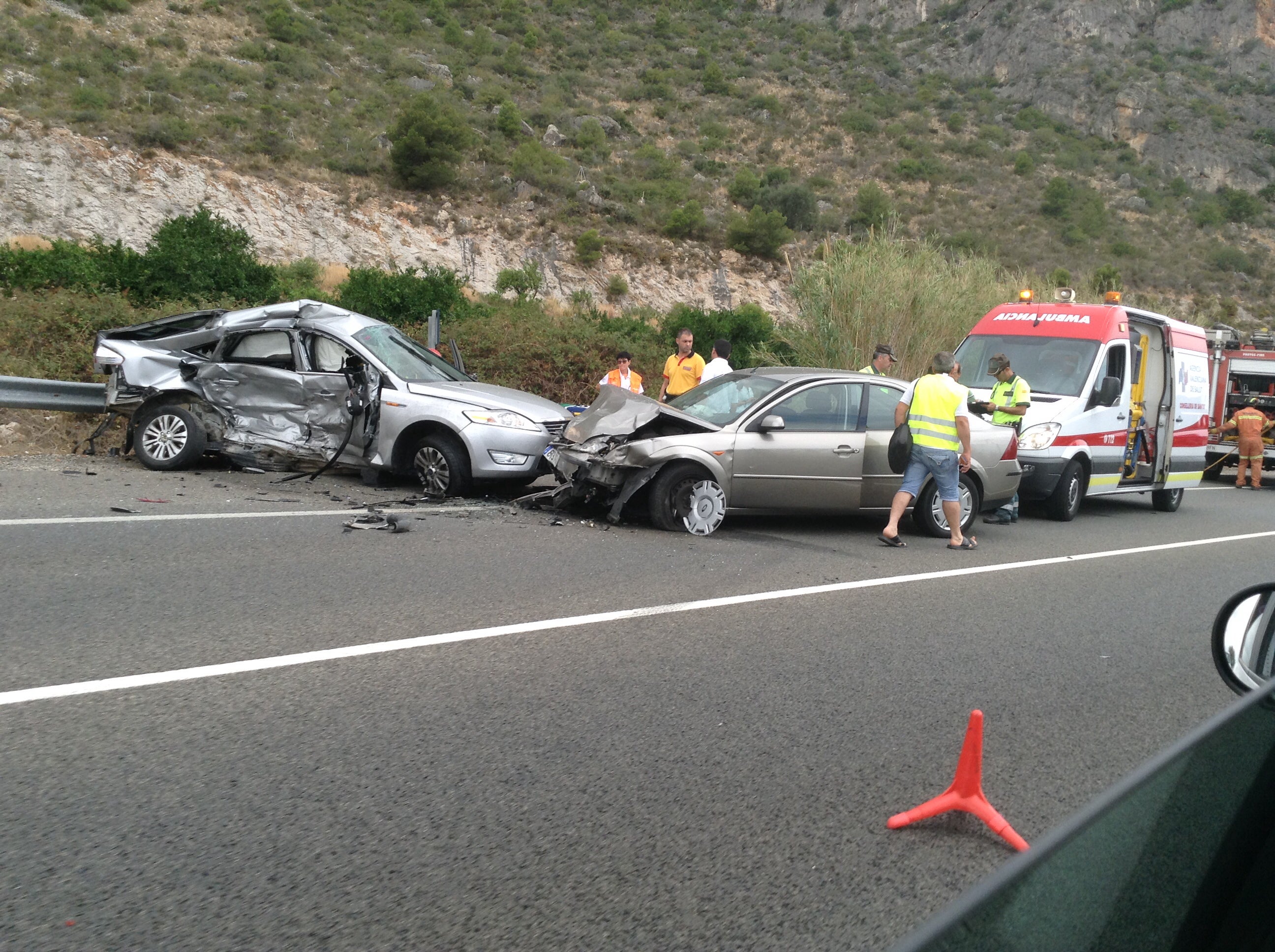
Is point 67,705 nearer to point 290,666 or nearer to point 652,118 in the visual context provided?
point 290,666

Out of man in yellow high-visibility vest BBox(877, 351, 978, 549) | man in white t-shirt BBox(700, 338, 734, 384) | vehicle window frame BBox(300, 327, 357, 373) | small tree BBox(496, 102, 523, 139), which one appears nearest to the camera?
man in yellow high-visibility vest BBox(877, 351, 978, 549)

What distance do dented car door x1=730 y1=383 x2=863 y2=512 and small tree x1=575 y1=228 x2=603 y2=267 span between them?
30.3 m

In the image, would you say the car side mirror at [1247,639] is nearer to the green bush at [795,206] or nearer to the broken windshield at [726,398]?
the broken windshield at [726,398]

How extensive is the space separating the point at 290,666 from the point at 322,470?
634cm

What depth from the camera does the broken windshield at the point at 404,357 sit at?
11.1 m

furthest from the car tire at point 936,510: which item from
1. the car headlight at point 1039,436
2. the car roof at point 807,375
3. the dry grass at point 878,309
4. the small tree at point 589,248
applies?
the small tree at point 589,248

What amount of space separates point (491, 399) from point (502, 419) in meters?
0.35

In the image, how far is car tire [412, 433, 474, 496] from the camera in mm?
10531

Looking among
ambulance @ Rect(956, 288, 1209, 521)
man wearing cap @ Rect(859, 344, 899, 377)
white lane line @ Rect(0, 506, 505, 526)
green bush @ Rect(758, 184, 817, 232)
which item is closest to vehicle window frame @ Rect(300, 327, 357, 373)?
white lane line @ Rect(0, 506, 505, 526)

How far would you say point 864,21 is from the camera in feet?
247

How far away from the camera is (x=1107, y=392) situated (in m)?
12.8

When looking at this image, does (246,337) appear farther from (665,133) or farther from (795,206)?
(665,133)

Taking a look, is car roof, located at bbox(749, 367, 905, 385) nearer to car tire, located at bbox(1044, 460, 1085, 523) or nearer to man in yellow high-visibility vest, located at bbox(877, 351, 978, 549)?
man in yellow high-visibility vest, located at bbox(877, 351, 978, 549)

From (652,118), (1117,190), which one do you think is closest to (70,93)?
(652,118)
